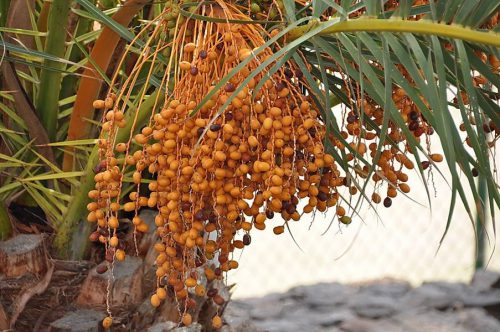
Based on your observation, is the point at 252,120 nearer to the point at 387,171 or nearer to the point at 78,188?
the point at 387,171

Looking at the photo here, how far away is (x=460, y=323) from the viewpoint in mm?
4203

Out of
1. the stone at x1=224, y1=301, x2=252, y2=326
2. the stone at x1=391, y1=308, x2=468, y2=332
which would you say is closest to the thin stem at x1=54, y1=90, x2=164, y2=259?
the stone at x1=224, y1=301, x2=252, y2=326

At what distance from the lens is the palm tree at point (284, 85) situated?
123 centimetres

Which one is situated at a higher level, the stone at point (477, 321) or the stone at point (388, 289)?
the stone at point (388, 289)

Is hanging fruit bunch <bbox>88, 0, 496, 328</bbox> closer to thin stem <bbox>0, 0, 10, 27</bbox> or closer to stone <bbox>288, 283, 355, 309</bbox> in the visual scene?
thin stem <bbox>0, 0, 10, 27</bbox>

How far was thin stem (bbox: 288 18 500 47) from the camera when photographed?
46.5 inches

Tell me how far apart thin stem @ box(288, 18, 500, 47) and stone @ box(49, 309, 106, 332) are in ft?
3.20

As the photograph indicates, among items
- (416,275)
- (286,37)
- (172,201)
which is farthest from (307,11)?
(416,275)

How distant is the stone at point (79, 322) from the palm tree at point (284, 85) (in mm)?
138

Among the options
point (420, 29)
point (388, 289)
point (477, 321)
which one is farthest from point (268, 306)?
point (420, 29)

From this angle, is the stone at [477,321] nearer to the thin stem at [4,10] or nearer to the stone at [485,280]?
the stone at [485,280]

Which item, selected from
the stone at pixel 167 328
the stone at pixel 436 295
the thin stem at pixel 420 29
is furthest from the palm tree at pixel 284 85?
the stone at pixel 436 295

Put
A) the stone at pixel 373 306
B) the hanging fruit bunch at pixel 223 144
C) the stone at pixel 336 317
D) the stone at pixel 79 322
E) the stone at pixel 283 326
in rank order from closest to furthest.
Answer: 1. the hanging fruit bunch at pixel 223 144
2. the stone at pixel 79 322
3. the stone at pixel 283 326
4. the stone at pixel 336 317
5. the stone at pixel 373 306

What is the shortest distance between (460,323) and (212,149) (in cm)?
314
